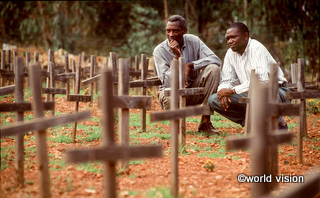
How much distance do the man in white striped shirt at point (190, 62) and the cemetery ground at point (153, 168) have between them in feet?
Answer: 2.17

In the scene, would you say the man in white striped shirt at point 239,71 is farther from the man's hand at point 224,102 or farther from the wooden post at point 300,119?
the wooden post at point 300,119

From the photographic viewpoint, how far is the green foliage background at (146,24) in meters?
16.0

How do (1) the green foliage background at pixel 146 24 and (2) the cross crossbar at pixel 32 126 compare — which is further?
(1) the green foliage background at pixel 146 24

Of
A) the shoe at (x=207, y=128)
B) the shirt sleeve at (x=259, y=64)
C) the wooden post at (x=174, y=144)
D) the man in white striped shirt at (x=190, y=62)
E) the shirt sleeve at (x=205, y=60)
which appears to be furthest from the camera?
the shoe at (x=207, y=128)

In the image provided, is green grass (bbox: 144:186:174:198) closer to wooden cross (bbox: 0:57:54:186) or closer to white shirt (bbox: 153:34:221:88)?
wooden cross (bbox: 0:57:54:186)

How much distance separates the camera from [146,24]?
851 inches

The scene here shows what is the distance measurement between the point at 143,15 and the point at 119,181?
743 inches

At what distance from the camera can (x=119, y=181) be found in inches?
144

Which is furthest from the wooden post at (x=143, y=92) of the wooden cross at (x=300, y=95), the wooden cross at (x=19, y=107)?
the wooden cross at (x=19, y=107)

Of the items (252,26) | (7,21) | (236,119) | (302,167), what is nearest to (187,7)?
(252,26)

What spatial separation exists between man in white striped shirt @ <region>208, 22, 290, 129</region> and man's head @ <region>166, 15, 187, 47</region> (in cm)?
86

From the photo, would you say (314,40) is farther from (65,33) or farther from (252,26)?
(65,33)

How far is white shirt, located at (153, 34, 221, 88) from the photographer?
20.0 ft

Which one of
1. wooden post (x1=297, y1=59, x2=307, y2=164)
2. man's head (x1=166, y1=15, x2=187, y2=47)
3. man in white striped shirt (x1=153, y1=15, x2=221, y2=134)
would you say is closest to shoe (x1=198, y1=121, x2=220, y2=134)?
man in white striped shirt (x1=153, y1=15, x2=221, y2=134)
